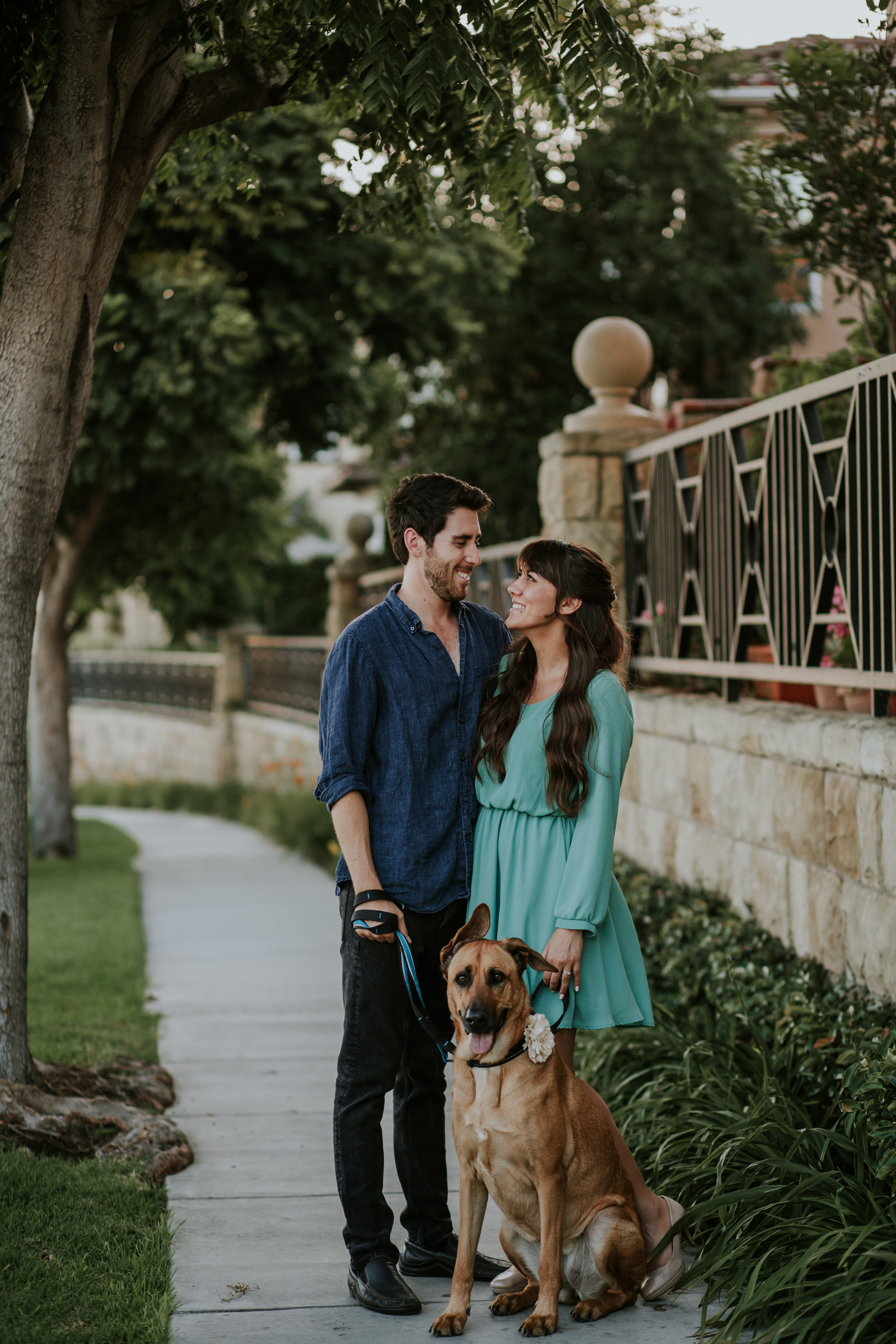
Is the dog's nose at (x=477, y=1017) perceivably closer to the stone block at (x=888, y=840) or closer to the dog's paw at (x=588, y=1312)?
the dog's paw at (x=588, y=1312)

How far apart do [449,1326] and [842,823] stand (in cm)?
225

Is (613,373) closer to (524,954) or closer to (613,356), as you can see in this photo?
(613,356)

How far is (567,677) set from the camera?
334 centimetres

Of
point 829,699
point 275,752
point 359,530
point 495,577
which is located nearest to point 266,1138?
point 829,699

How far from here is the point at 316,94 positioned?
6.04 m

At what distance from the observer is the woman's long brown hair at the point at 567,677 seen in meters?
3.26

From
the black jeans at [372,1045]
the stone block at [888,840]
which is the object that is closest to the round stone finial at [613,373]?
the stone block at [888,840]

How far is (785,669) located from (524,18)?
2.77 meters

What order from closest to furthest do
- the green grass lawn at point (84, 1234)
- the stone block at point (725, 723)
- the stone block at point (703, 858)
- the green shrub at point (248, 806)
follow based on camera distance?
the green grass lawn at point (84, 1234) → the stone block at point (725, 723) → the stone block at point (703, 858) → the green shrub at point (248, 806)

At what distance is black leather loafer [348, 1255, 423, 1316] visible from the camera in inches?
130

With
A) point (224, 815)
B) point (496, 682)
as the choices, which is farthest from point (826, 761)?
point (224, 815)

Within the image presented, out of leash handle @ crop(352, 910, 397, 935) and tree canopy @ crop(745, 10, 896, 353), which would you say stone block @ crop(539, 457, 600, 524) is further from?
leash handle @ crop(352, 910, 397, 935)

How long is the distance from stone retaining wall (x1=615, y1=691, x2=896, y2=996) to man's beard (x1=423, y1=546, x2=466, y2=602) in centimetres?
159

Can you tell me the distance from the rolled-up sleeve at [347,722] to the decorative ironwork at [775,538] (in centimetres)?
193
